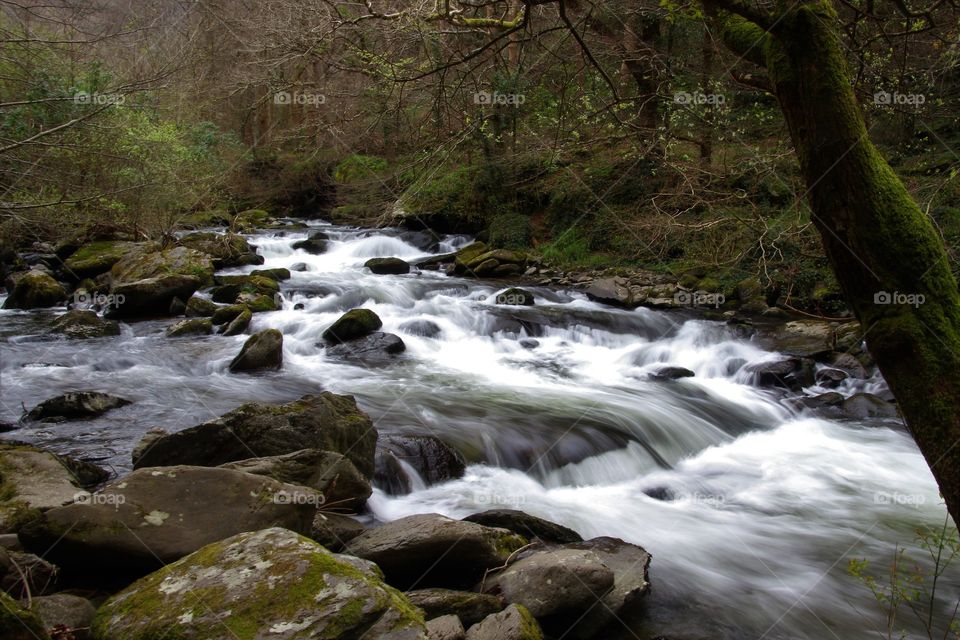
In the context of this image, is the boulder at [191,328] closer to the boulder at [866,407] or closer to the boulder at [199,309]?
the boulder at [199,309]

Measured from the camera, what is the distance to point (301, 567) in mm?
3008

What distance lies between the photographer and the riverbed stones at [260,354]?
31.3ft

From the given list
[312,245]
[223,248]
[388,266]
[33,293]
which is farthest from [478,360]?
[312,245]

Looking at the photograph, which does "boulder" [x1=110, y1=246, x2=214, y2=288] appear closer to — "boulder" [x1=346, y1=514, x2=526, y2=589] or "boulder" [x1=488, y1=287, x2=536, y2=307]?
"boulder" [x1=488, y1=287, x2=536, y2=307]

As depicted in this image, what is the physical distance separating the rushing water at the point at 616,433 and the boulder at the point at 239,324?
389mm

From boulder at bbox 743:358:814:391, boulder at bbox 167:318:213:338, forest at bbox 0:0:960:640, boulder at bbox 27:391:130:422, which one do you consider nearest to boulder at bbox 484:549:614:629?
forest at bbox 0:0:960:640

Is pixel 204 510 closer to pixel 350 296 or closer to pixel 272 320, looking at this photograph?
pixel 272 320

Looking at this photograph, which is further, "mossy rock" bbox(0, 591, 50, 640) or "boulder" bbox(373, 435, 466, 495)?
"boulder" bbox(373, 435, 466, 495)

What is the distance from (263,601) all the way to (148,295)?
11122mm

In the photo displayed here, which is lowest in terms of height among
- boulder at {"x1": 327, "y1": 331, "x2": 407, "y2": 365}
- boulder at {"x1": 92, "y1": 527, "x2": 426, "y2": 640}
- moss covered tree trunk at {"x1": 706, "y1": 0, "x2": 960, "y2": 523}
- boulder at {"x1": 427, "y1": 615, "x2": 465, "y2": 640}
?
boulder at {"x1": 327, "y1": 331, "x2": 407, "y2": 365}

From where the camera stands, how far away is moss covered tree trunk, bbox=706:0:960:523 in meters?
2.33

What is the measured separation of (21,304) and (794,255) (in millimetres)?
14974

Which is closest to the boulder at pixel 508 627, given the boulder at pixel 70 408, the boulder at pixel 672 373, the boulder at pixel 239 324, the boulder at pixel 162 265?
the boulder at pixel 70 408

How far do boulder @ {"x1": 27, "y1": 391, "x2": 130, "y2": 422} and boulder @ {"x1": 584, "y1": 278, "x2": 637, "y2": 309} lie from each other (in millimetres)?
9806
